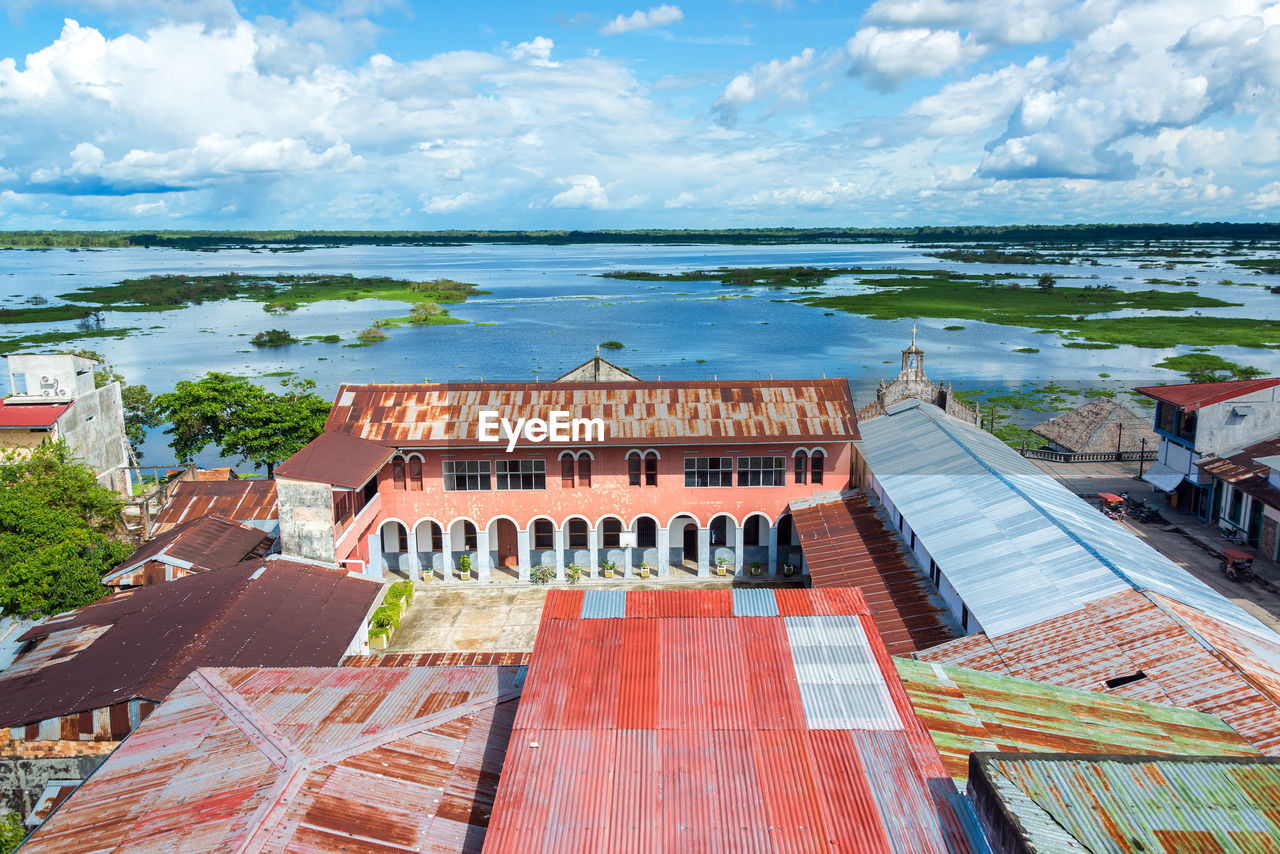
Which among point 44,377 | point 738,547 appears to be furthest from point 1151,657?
point 44,377

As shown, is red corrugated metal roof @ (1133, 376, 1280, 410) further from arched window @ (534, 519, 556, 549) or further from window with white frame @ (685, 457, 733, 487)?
arched window @ (534, 519, 556, 549)

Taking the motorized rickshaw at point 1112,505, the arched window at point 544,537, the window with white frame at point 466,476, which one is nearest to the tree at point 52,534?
the window with white frame at point 466,476

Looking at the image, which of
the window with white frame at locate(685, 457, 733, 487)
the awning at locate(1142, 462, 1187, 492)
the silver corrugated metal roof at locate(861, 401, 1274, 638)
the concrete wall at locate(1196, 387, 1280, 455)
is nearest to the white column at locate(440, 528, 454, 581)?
the window with white frame at locate(685, 457, 733, 487)

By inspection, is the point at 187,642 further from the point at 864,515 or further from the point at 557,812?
the point at 864,515

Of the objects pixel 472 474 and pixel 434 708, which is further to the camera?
pixel 472 474

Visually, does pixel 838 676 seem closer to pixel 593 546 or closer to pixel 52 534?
pixel 593 546

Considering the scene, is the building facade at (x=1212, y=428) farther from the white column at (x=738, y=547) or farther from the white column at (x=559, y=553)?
the white column at (x=559, y=553)

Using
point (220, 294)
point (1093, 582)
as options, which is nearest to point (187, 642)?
point (1093, 582)
